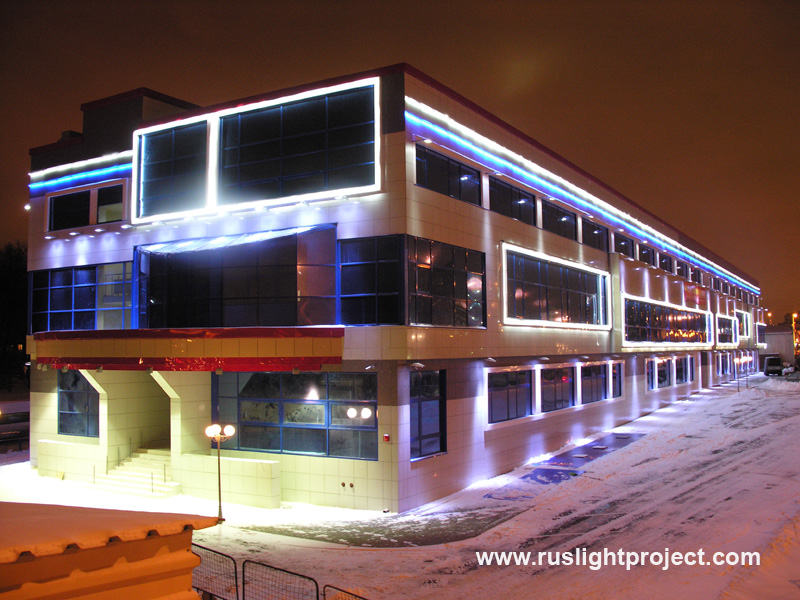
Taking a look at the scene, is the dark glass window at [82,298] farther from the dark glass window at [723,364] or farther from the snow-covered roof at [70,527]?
the dark glass window at [723,364]

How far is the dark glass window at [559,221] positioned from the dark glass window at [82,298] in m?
17.7

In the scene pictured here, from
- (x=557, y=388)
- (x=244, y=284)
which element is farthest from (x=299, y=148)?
(x=557, y=388)

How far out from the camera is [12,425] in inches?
1512

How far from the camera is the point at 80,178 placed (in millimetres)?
25328

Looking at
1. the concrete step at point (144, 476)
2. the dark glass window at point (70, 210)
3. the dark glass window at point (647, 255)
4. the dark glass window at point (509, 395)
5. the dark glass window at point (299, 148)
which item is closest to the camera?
the dark glass window at point (299, 148)

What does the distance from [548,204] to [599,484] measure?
12.8m

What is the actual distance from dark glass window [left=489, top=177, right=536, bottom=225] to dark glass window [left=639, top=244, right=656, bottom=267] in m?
17.6

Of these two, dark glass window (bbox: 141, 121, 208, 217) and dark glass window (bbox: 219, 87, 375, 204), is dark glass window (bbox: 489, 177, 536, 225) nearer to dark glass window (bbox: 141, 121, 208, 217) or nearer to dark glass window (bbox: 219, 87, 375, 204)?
dark glass window (bbox: 219, 87, 375, 204)

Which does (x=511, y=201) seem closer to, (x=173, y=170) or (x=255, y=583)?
(x=173, y=170)

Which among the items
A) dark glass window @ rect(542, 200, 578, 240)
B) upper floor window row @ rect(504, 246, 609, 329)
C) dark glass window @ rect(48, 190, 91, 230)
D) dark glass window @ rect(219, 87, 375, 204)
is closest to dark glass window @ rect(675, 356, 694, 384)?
upper floor window row @ rect(504, 246, 609, 329)

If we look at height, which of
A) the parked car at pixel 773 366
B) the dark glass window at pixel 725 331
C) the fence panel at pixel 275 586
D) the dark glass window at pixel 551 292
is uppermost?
the dark glass window at pixel 551 292

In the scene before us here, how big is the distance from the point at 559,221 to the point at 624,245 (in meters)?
10.9

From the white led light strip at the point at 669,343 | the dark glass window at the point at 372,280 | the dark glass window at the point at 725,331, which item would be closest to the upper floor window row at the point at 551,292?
the white led light strip at the point at 669,343

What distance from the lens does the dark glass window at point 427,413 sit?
18.6m
